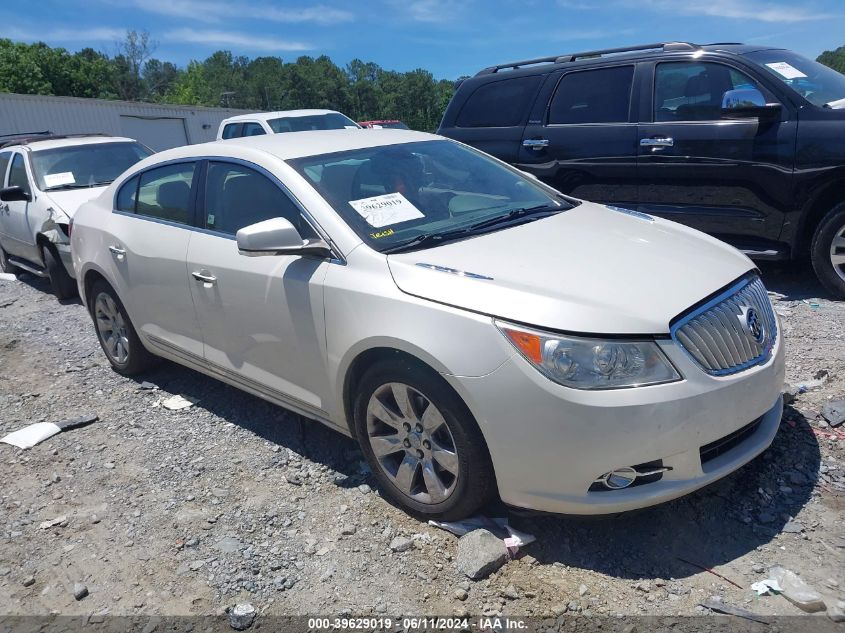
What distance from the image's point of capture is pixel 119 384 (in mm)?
5012

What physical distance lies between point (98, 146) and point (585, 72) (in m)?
6.01

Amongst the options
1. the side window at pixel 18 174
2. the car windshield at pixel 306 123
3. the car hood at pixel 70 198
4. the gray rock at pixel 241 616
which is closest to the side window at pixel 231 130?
the car windshield at pixel 306 123

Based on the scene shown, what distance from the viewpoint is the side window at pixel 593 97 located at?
6062 millimetres

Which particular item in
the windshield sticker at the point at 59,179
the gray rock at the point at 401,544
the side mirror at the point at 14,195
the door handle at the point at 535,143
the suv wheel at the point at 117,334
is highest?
the door handle at the point at 535,143

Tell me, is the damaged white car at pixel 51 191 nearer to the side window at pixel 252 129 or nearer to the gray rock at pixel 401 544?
the side window at pixel 252 129

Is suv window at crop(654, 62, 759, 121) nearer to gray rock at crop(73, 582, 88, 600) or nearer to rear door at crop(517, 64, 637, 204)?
rear door at crop(517, 64, 637, 204)

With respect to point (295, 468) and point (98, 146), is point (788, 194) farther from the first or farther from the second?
point (98, 146)

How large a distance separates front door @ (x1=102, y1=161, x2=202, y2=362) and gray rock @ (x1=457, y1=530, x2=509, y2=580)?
2.10 m

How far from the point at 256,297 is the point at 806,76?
4.80 meters

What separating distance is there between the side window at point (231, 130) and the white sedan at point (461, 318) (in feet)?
28.0

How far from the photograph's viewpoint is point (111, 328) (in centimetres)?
505

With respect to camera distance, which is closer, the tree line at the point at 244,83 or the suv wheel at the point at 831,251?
the suv wheel at the point at 831,251

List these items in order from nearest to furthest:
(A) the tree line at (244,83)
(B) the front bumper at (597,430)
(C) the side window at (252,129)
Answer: (B) the front bumper at (597,430)
(C) the side window at (252,129)
(A) the tree line at (244,83)

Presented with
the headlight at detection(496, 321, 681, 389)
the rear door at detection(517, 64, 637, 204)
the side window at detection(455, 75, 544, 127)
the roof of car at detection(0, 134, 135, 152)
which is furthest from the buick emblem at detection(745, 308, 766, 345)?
the roof of car at detection(0, 134, 135, 152)
